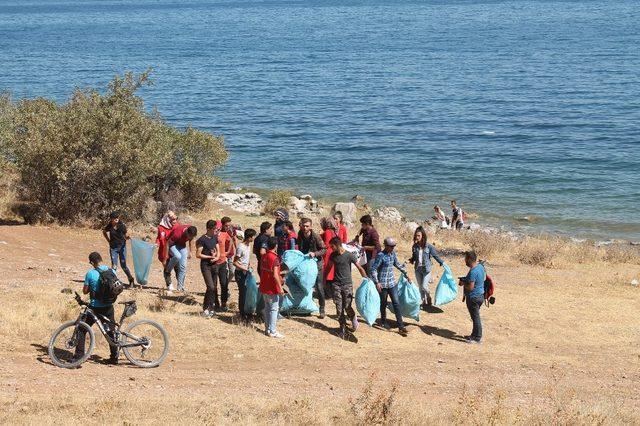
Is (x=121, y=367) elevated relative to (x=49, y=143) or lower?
lower

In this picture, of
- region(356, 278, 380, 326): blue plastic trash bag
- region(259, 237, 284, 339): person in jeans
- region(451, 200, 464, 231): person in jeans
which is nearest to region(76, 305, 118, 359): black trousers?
region(259, 237, 284, 339): person in jeans

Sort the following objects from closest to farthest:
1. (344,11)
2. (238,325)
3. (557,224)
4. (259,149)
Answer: (238,325) → (557,224) → (259,149) → (344,11)

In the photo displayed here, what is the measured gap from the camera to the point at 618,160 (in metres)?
43.9

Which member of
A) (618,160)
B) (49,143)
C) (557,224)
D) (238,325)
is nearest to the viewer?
(238,325)

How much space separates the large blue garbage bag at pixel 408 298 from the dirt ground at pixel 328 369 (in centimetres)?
41

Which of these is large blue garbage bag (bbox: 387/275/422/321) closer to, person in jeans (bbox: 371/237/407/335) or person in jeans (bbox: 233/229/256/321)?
person in jeans (bbox: 371/237/407/335)

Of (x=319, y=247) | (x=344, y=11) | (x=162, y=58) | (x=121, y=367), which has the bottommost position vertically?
(x=121, y=367)

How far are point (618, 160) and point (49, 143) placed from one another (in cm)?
3101

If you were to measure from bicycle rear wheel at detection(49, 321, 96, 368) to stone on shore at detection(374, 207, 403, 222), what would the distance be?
2091cm

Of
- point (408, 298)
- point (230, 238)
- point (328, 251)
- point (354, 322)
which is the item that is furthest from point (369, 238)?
point (230, 238)

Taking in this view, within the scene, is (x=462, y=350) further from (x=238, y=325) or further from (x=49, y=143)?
(x=49, y=143)

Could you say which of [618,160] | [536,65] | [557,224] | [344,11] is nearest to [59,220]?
[557,224]

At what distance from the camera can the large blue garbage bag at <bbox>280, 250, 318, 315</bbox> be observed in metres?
14.8

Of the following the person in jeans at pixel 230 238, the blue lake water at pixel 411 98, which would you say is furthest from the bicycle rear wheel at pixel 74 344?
the blue lake water at pixel 411 98
